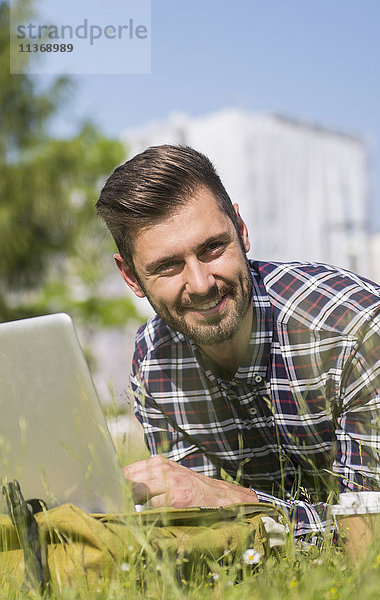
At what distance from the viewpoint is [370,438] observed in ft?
5.22

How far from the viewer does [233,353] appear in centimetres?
200

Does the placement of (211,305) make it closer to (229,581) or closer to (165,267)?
(165,267)

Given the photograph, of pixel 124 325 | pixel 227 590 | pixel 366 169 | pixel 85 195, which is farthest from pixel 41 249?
pixel 366 169

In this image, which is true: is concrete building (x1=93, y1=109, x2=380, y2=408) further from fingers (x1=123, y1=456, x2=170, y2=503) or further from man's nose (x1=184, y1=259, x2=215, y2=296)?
fingers (x1=123, y1=456, x2=170, y2=503)

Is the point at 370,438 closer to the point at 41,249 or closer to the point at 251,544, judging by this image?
the point at 251,544

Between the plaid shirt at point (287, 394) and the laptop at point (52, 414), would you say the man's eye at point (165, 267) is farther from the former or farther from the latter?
the laptop at point (52, 414)

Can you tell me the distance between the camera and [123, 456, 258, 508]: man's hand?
155 cm

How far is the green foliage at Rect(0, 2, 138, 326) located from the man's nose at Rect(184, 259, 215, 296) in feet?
37.7

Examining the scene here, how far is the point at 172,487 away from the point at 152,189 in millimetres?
859

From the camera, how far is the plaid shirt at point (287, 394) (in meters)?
1.62

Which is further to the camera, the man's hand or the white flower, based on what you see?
the man's hand

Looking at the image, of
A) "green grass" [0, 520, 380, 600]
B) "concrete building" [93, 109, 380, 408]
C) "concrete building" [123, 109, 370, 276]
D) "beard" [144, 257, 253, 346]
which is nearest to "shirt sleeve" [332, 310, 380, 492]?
"green grass" [0, 520, 380, 600]

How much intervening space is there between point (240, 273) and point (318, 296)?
24 centimetres

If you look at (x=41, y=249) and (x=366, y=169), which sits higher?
(x=366, y=169)
